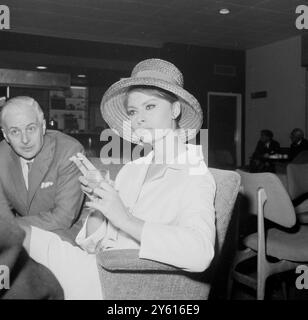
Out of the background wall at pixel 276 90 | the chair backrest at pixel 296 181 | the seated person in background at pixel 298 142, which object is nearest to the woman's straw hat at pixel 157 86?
the chair backrest at pixel 296 181

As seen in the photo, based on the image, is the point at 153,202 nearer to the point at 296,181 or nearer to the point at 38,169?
the point at 38,169

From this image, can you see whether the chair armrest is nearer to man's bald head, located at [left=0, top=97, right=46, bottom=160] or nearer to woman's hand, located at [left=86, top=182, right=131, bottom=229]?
woman's hand, located at [left=86, top=182, right=131, bottom=229]

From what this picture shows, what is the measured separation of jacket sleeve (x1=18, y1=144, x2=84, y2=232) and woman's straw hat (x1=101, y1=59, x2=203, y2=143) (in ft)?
1.26

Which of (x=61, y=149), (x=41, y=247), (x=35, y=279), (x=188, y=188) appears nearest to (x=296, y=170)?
(x=61, y=149)

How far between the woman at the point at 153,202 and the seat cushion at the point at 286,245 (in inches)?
34.9

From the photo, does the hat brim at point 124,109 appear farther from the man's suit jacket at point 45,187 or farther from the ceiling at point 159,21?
the ceiling at point 159,21

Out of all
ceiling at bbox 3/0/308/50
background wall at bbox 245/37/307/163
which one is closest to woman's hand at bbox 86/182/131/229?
ceiling at bbox 3/0/308/50

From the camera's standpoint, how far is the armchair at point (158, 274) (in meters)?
1.24

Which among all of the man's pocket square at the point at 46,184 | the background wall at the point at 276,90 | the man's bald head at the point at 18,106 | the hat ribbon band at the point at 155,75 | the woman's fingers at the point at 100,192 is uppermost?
the background wall at the point at 276,90

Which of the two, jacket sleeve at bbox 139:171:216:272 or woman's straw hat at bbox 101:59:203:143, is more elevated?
woman's straw hat at bbox 101:59:203:143

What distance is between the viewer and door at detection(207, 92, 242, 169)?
9664mm

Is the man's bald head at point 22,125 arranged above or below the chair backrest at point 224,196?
above
